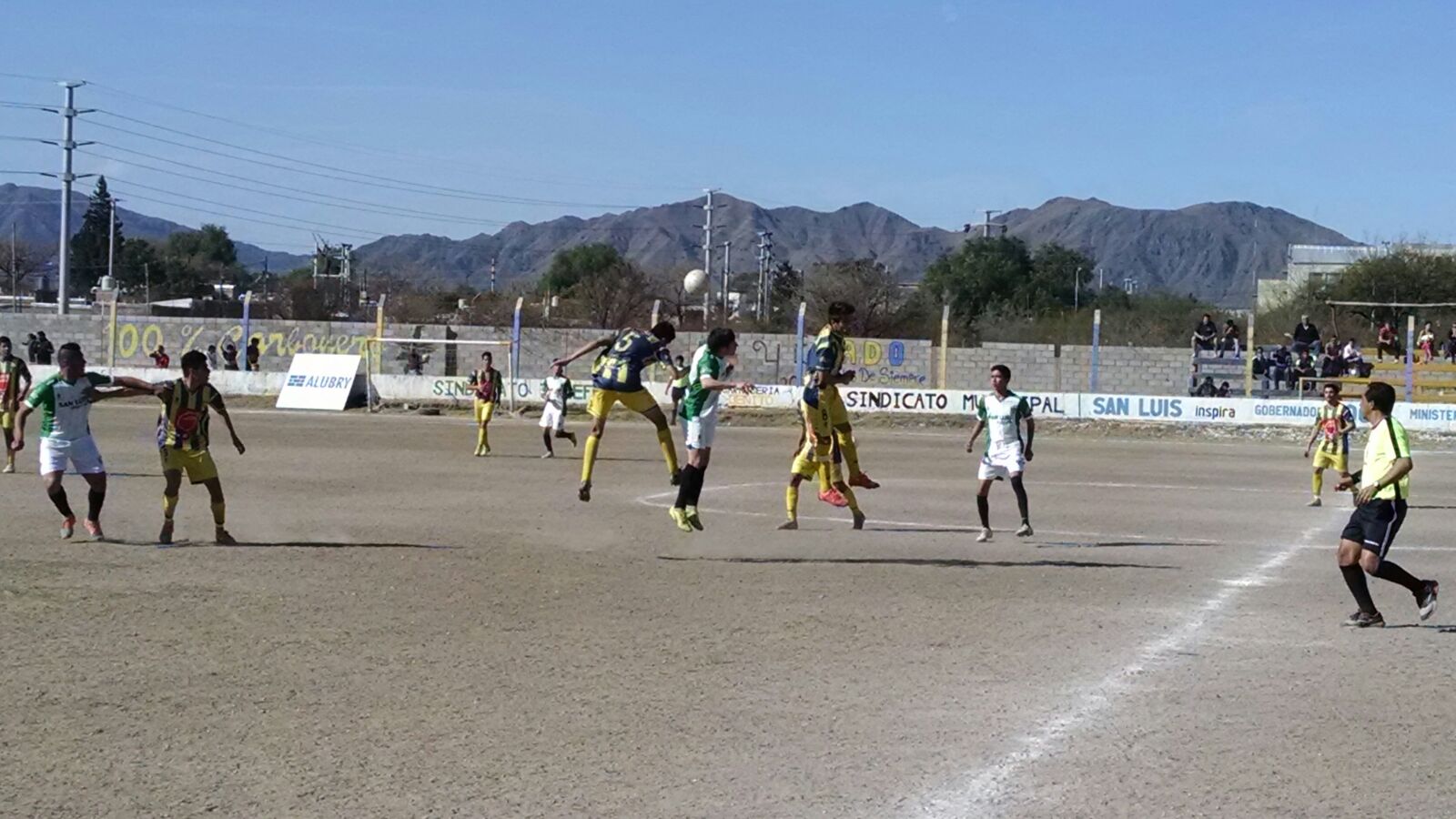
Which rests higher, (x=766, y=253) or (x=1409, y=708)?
(x=766, y=253)

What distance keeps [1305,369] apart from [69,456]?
1182 inches

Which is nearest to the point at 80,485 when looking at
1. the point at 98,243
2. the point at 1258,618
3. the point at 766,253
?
the point at 1258,618

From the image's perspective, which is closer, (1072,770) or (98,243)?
(1072,770)

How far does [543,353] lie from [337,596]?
106ft

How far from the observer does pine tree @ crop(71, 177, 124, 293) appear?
371ft

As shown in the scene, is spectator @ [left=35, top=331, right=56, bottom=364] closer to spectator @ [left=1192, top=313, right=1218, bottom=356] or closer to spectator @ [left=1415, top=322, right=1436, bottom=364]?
spectator @ [left=1192, top=313, right=1218, bottom=356]

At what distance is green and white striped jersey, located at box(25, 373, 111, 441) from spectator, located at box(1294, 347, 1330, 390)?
2865 cm

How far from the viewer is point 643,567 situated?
1330 cm

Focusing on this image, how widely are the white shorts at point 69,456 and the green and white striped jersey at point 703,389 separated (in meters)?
5.13

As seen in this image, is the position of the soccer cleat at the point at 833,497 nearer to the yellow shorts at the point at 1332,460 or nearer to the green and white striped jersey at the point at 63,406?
the green and white striped jersey at the point at 63,406

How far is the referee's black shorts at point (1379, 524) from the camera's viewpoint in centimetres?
1051

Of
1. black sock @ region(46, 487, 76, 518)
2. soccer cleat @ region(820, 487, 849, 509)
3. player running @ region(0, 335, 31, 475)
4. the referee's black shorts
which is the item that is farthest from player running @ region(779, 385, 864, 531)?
player running @ region(0, 335, 31, 475)

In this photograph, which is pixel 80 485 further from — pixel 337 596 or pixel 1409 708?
pixel 1409 708

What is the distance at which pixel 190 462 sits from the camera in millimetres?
14039
